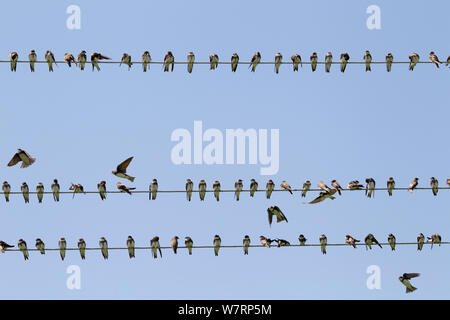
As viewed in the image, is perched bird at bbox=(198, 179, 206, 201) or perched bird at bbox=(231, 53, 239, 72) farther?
perched bird at bbox=(231, 53, 239, 72)

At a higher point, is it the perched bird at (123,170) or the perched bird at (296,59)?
the perched bird at (296,59)

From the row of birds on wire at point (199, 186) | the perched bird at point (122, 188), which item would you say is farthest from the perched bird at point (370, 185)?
the perched bird at point (122, 188)

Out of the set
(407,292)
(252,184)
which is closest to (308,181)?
(252,184)

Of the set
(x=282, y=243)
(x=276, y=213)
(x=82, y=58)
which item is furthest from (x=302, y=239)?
(x=82, y=58)

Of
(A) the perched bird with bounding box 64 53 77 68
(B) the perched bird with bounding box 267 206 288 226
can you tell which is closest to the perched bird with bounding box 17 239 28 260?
(A) the perched bird with bounding box 64 53 77 68

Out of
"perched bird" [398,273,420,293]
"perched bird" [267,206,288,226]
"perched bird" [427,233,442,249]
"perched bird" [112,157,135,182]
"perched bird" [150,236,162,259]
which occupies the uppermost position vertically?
"perched bird" [112,157,135,182]

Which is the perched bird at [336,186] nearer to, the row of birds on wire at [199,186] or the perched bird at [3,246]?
the row of birds on wire at [199,186]

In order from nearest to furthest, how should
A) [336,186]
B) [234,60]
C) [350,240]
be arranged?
[336,186] < [350,240] < [234,60]

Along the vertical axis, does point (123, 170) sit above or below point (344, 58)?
below

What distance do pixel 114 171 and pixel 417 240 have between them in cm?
650

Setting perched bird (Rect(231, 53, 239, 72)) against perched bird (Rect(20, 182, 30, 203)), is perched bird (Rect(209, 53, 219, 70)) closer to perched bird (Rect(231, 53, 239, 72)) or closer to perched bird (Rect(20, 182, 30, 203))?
perched bird (Rect(231, 53, 239, 72))

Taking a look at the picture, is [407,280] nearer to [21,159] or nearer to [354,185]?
[354,185]
